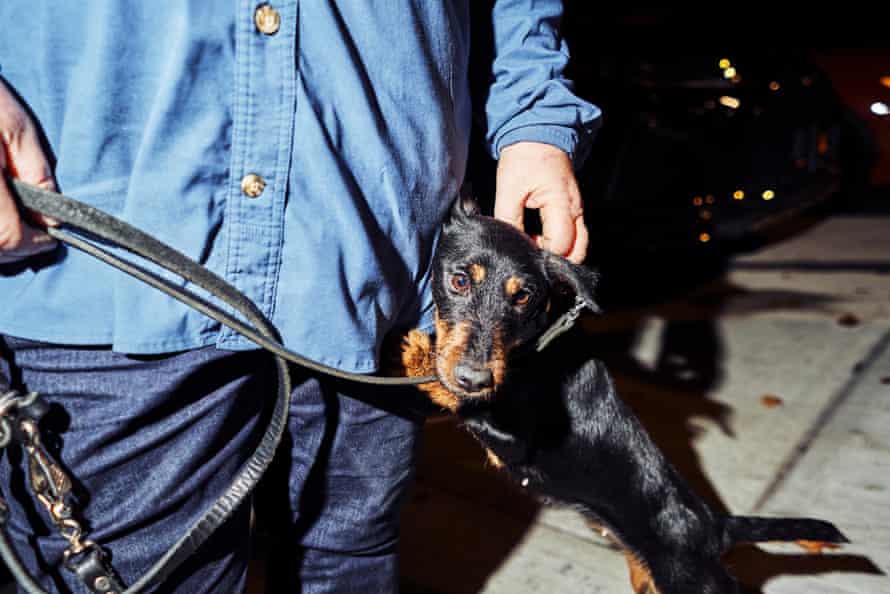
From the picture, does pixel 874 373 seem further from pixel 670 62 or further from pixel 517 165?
pixel 517 165

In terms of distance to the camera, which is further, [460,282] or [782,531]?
[782,531]

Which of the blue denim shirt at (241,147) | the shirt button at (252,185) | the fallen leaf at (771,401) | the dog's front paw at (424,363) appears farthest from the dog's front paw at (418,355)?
the fallen leaf at (771,401)

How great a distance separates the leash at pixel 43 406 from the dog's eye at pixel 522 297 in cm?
73

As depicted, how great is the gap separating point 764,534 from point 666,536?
1.01 ft

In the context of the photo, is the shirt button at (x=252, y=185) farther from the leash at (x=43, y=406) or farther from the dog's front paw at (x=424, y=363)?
the dog's front paw at (x=424, y=363)

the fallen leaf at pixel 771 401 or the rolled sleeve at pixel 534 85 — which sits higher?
the rolled sleeve at pixel 534 85

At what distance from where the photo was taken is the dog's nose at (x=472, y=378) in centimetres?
176

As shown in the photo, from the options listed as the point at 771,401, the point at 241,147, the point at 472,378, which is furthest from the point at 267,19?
the point at 771,401

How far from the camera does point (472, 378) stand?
5.81 feet

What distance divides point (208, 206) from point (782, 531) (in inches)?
72.8

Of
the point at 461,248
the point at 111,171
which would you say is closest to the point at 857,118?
the point at 461,248

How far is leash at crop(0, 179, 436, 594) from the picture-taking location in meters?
1.06

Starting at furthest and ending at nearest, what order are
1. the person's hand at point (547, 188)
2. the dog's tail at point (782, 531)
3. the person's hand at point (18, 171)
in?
the dog's tail at point (782, 531), the person's hand at point (547, 188), the person's hand at point (18, 171)

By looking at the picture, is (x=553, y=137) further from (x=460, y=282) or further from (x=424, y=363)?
(x=424, y=363)
